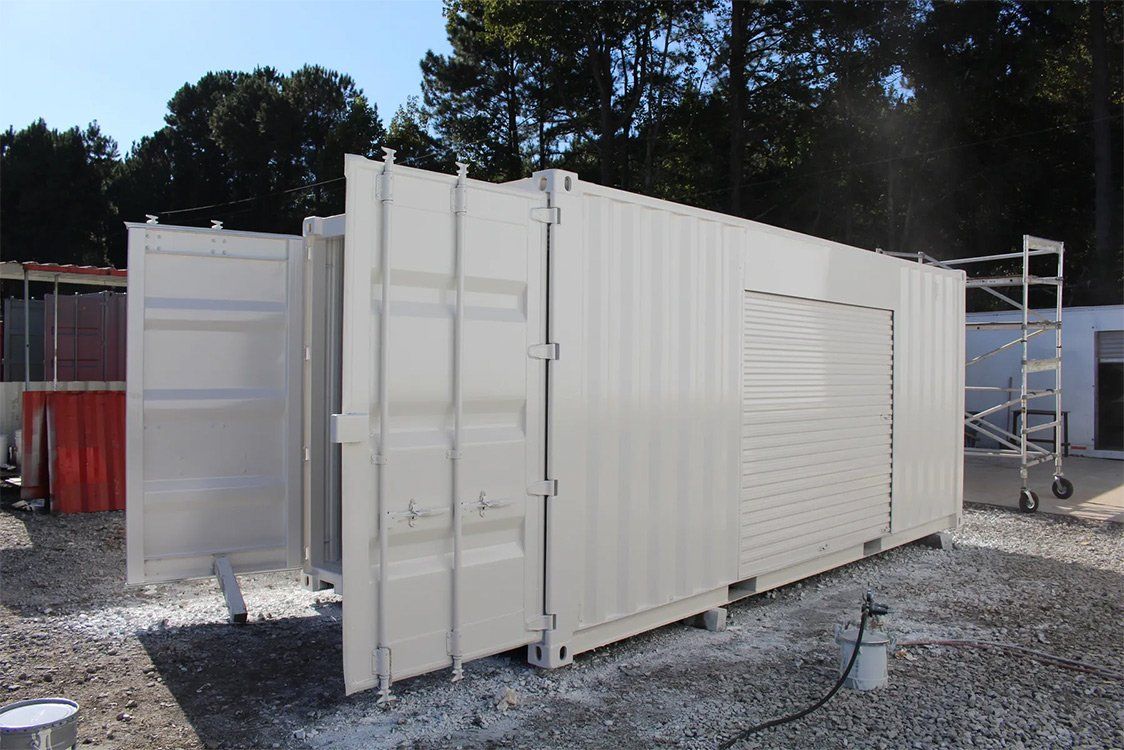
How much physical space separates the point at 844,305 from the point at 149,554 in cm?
502

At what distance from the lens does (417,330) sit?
153 inches

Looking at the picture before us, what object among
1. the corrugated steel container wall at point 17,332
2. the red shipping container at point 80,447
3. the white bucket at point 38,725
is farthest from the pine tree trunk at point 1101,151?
the white bucket at point 38,725

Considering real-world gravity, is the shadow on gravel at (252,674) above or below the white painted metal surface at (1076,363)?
below

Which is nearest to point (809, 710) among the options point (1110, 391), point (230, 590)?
point (230, 590)

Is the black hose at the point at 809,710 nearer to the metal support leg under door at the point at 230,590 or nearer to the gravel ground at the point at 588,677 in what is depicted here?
the gravel ground at the point at 588,677

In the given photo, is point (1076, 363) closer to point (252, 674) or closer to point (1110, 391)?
point (1110, 391)

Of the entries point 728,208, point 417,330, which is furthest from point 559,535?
point 728,208

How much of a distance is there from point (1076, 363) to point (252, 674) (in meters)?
15.2

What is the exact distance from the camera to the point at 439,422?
400 cm

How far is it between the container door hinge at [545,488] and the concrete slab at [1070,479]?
785 cm

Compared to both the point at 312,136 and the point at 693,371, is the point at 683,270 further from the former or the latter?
the point at 312,136

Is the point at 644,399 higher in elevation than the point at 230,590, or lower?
higher

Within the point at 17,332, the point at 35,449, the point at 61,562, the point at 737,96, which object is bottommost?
the point at 61,562

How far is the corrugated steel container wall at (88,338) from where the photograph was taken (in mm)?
11461
